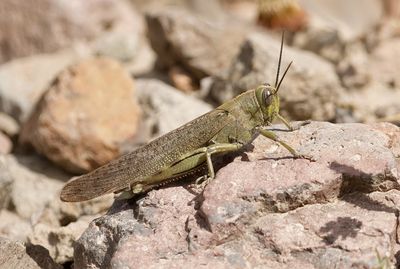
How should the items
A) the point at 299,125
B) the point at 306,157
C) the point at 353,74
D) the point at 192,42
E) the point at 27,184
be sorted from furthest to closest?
1. the point at 353,74
2. the point at 192,42
3. the point at 27,184
4. the point at 299,125
5. the point at 306,157

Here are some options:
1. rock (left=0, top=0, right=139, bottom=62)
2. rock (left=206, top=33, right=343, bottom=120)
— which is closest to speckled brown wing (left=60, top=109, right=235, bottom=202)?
rock (left=206, top=33, right=343, bottom=120)

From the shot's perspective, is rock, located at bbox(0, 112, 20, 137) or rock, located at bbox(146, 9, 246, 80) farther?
rock, located at bbox(146, 9, 246, 80)

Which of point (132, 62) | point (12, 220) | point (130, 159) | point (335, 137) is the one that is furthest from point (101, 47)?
point (335, 137)

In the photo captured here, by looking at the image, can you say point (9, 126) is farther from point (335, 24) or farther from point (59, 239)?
point (335, 24)

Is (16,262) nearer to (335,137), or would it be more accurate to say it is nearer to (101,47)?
(335,137)

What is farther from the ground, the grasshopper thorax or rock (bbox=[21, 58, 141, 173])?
the grasshopper thorax

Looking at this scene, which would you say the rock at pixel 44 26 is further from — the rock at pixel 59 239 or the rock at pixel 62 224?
the rock at pixel 59 239

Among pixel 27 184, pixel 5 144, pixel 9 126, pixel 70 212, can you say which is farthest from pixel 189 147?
pixel 9 126

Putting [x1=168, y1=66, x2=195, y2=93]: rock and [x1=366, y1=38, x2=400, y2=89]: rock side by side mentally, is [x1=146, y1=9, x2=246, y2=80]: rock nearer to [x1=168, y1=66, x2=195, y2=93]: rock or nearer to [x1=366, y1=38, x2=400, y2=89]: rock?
[x1=168, y1=66, x2=195, y2=93]: rock
